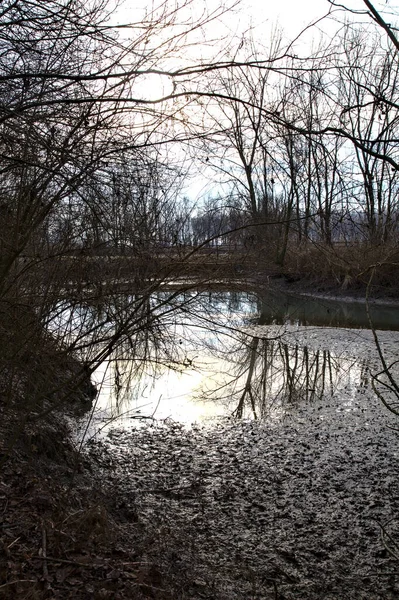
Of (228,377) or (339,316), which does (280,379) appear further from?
(339,316)

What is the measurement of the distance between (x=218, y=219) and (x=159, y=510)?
115 inches

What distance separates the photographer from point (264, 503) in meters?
4.15

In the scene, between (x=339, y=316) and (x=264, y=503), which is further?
(x=339, y=316)

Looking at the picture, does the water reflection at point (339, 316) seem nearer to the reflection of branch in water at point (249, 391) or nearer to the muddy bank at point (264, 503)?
the reflection of branch in water at point (249, 391)

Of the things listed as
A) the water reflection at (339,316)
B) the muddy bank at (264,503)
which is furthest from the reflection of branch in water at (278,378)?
the water reflection at (339,316)

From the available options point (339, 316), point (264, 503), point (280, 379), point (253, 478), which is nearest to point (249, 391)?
point (280, 379)

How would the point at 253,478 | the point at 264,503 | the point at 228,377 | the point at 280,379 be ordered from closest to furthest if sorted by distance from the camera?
the point at 264,503 → the point at 253,478 → the point at 280,379 → the point at 228,377

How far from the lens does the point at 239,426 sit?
6.02 metres

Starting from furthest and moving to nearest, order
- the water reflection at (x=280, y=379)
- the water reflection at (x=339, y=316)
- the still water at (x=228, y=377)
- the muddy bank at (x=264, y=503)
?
the water reflection at (x=339, y=316) < the water reflection at (x=280, y=379) < the still water at (x=228, y=377) < the muddy bank at (x=264, y=503)

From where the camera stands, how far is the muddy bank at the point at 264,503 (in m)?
3.19

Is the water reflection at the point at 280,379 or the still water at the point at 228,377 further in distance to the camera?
the water reflection at the point at 280,379

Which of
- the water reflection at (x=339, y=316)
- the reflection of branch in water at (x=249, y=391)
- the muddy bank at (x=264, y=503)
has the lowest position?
the muddy bank at (x=264, y=503)

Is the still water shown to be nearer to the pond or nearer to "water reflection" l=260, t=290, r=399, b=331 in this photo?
the pond

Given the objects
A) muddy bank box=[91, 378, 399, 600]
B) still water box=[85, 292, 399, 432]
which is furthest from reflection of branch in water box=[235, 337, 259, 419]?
muddy bank box=[91, 378, 399, 600]
